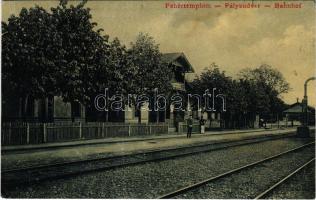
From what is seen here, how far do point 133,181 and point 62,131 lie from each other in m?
11.5

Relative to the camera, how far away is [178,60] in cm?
4128

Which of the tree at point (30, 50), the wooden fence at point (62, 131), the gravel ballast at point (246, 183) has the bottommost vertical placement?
the gravel ballast at point (246, 183)

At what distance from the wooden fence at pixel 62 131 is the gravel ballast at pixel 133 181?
7144 mm

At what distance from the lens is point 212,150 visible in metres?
19.5

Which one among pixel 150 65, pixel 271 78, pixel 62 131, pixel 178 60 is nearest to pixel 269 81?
pixel 271 78

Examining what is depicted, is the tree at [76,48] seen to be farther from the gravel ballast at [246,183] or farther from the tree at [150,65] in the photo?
the tree at [150,65]

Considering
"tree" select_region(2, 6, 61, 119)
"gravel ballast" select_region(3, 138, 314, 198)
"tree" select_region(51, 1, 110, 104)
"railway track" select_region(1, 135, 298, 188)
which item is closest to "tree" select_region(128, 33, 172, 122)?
"tree" select_region(51, 1, 110, 104)

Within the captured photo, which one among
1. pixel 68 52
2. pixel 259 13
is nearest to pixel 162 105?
pixel 68 52

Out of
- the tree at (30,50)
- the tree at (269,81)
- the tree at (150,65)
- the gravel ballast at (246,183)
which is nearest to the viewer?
the gravel ballast at (246,183)

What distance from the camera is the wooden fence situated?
1819 centimetres

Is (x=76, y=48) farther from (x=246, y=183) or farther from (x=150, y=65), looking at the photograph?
(x=150, y=65)

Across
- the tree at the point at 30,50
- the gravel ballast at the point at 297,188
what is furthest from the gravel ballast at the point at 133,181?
the tree at the point at 30,50

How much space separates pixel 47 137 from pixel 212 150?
7.69 m

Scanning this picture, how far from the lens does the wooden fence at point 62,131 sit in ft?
59.7
